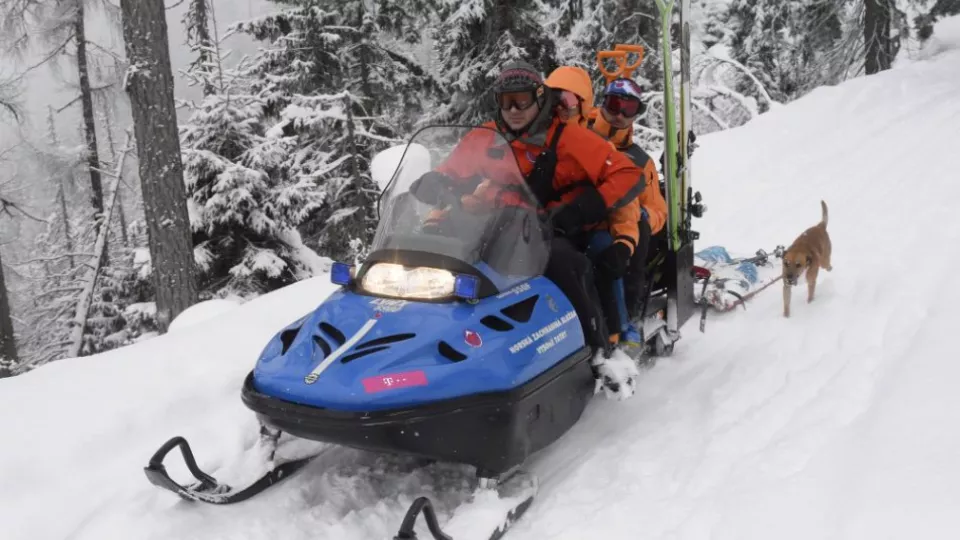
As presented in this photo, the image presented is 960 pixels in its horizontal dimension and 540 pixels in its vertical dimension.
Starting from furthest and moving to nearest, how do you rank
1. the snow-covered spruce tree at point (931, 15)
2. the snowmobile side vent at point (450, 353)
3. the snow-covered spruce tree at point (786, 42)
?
the snow-covered spruce tree at point (786, 42) → the snow-covered spruce tree at point (931, 15) → the snowmobile side vent at point (450, 353)

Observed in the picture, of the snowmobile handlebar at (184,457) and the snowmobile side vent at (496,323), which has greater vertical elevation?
the snowmobile side vent at (496,323)

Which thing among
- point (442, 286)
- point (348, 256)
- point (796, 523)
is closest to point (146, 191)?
point (442, 286)

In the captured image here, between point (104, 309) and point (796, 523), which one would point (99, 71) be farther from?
point (796, 523)

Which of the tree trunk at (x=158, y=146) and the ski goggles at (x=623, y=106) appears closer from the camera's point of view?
the ski goggles at (x=623, y=106)

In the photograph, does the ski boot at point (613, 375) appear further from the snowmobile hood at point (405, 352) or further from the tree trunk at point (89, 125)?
the tree trunk at point (89, 125)

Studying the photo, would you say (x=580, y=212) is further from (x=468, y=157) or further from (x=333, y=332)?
(x=333, y=332)

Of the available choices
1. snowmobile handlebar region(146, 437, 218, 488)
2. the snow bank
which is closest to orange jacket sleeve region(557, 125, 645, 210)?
snowmobile handlebar region(146, 437, 218, 488)

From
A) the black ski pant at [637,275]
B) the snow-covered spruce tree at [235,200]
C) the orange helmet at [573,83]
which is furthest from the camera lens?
the snow-covered spruce tree at [235,200]

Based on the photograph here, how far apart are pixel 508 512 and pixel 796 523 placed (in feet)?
3.44

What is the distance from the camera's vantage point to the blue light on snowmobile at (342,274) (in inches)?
128

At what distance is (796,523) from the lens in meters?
2.50

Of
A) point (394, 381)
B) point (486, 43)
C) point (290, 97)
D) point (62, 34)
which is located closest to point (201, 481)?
point (394, 381)

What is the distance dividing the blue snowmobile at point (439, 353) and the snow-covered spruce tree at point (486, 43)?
11696mm

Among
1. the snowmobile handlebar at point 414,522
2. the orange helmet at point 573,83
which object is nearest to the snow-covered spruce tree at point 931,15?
the orange helmet at point 573,83
